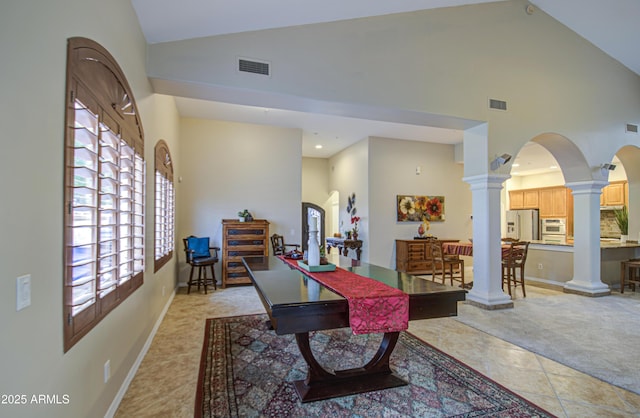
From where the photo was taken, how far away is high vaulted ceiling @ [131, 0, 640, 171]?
2.87 m

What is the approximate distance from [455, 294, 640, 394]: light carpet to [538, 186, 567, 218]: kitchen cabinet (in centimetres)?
494

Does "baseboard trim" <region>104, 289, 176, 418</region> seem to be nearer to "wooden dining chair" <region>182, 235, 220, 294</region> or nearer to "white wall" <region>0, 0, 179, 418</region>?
"white wall" <region>0, 0, 179, 418</region>

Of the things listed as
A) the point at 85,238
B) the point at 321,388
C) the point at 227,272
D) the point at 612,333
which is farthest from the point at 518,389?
the point at 227,272

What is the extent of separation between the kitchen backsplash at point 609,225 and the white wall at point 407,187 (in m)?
4.14

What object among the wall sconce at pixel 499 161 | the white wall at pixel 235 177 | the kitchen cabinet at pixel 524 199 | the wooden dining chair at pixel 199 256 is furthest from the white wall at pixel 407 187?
the wooden dining chair at pixel 199 256

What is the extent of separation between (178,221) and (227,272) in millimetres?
1398

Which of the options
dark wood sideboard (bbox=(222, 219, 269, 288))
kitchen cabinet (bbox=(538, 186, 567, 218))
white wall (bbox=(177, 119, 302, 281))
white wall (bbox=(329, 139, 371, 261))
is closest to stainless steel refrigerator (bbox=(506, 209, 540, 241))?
kitchen cabinet (bbox=(538, 186, 567, 218))

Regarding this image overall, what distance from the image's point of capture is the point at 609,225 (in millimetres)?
9094

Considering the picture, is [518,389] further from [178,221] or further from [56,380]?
[178,221]

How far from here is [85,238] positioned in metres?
1.73

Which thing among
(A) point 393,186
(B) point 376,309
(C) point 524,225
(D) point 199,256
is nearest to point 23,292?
(B) point 376,309

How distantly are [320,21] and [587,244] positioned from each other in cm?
581

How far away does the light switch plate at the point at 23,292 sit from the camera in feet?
3.71

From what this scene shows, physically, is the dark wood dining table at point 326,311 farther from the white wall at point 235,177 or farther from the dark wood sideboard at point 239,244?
the white wall at point 235,177
